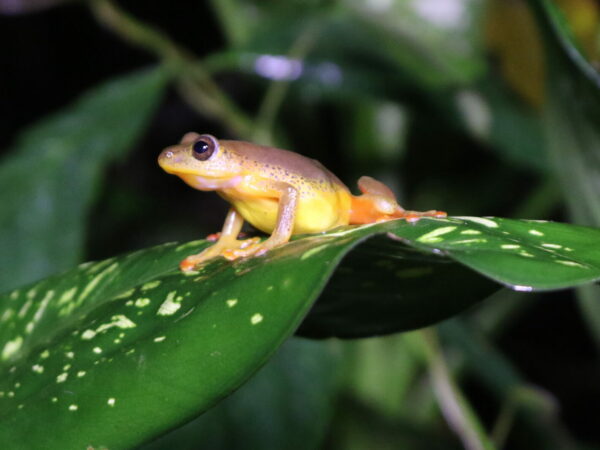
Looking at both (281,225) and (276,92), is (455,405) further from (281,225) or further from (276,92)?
(276,92)

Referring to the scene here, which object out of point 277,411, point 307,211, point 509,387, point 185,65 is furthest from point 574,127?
point 185,65

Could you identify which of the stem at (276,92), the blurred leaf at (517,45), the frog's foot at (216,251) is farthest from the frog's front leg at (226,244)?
the blurred leaf at (517,45)

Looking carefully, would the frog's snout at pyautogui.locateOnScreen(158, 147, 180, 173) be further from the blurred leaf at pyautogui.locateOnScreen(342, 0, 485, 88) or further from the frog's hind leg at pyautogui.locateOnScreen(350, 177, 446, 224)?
the blurred leaf at pyautogui.locateOnScreen(342, 0, 485, 88)

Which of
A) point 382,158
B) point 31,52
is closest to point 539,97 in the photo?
point 382,158

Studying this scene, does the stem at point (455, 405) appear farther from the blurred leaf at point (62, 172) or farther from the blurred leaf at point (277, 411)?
the blurred leaf at point (62, 172)

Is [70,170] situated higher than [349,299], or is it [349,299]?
[349,299]

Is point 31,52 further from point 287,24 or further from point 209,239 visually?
point 209,239
